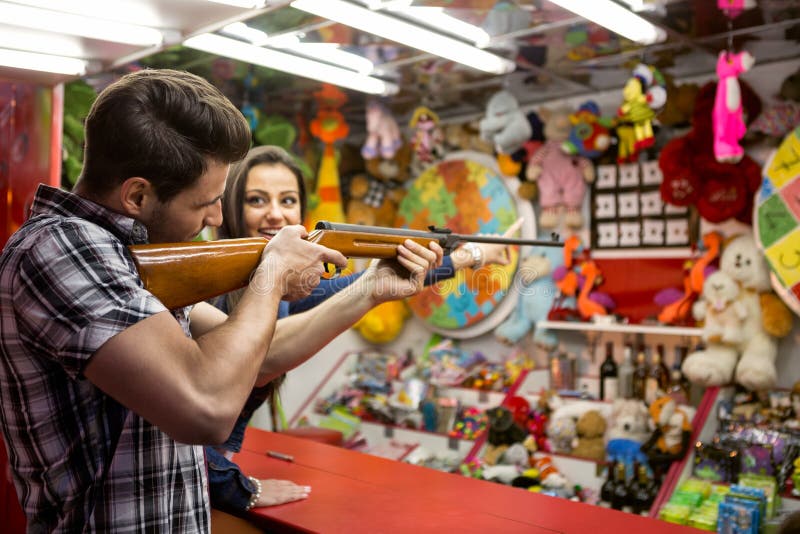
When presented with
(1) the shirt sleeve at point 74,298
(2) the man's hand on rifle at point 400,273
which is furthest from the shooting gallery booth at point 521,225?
(1) the shirt sleeve at point 74,298

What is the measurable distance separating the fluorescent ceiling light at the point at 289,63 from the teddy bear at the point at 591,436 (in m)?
2.10

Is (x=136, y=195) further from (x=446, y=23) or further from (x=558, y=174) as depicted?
(x=558, y=174)

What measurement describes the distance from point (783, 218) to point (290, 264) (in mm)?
2852

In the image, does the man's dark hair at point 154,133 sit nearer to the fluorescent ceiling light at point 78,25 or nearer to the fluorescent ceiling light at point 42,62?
the fluorescent ceiling light at point 78,25

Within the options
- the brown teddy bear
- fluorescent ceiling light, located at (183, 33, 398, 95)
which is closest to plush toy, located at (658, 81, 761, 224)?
fluorescent ceiling light, located at (183, 33, 398, 95)

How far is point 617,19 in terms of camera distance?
2705 millimetres

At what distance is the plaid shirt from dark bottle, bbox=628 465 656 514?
2.66 m

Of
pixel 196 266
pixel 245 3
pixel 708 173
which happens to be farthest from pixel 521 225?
pixel 196 266

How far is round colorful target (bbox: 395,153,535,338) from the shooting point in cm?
467

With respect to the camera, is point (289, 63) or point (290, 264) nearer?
point (290, 264)

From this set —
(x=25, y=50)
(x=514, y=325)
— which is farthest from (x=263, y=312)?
(x=514, y=325)

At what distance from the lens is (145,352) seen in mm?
901

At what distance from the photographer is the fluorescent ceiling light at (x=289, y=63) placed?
113 inches

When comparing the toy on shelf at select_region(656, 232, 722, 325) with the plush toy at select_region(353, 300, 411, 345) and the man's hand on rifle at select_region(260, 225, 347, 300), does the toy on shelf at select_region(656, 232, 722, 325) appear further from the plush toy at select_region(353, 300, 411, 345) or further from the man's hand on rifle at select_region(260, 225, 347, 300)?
the man's hand on rifle at select_region(260, 225, 347, 300)
